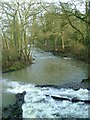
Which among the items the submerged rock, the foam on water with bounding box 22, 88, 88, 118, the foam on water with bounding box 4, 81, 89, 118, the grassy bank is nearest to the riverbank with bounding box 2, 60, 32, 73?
the grassy bank

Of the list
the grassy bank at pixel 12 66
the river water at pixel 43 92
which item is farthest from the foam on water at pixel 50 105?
the grassy bank at pixel 12 66

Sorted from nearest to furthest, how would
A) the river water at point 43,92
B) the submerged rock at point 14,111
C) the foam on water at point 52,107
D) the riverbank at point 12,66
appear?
1. the submerged rock at point 14,111
2. the foam on water at point 52,107
3. the river water at point 43,92
4. the riverbank at point 12,66

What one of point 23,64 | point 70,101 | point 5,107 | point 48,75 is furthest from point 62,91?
point 23,64

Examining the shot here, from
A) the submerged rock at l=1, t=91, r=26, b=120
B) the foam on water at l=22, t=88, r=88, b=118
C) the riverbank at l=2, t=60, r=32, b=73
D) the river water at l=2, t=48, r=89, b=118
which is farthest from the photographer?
the riverbank at l=2, t=60, r=32, b=73

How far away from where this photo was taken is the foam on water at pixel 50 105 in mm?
11469

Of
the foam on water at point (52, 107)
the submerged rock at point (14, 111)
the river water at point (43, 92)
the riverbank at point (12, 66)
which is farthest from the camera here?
the riverbank at point (12, 66)

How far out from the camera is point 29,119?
10992 millimetres

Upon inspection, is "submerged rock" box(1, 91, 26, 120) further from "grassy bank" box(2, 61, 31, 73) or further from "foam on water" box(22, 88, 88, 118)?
"grassy bank" box(2, 61, 31, 73)

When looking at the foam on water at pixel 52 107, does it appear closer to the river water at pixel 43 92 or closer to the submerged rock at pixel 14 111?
the river water at pixel 43 92

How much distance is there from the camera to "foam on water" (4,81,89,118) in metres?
11.5

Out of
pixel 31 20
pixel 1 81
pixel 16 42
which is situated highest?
pixel 31 20

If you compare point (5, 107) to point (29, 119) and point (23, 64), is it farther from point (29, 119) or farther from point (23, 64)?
point (23, 64)

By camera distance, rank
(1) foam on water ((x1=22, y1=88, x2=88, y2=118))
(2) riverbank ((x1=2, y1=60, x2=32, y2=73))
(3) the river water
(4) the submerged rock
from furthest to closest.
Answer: (2) riverbank ((x1=2, y1=60, x2=32, y2=73)), (3) the river water, (1) foam on water ((x1=22, y1=88, x2=88, y2=118)), (4) the submerged rock

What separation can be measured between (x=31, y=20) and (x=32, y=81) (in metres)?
11.1
